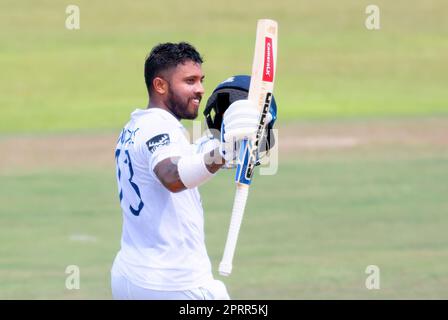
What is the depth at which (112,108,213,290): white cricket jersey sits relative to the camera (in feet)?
23.0

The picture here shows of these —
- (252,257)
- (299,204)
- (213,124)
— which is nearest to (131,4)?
(299,204)

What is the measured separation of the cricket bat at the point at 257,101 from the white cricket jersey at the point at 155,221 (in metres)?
0.47

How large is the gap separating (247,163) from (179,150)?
40 centimetres

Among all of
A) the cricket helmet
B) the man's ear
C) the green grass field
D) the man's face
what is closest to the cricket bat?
the cricket helmet

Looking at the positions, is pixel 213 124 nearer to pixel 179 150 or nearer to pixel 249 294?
pixel 179 150

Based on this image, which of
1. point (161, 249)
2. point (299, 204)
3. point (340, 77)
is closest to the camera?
point (161, 249)

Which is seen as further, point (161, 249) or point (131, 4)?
point (131, 4)

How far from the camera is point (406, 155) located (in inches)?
870

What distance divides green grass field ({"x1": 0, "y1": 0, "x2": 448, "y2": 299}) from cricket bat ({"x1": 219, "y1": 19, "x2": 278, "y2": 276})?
5331 millimetres

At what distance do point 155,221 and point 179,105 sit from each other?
69 centimetres

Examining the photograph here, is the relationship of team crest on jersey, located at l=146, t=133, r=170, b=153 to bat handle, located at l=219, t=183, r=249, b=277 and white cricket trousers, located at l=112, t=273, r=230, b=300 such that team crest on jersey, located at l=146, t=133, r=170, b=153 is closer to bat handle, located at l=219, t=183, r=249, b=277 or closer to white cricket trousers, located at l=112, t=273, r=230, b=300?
bat handle, located at l=219, t=183, r=249, b=277

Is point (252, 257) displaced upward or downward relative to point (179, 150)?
downward

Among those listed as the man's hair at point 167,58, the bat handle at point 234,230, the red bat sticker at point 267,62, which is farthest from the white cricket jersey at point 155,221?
the red bat sticker at point 267,62

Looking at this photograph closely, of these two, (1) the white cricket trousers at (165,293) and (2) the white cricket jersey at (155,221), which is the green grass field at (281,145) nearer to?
(1) the white cricket trousers at (165,293)
